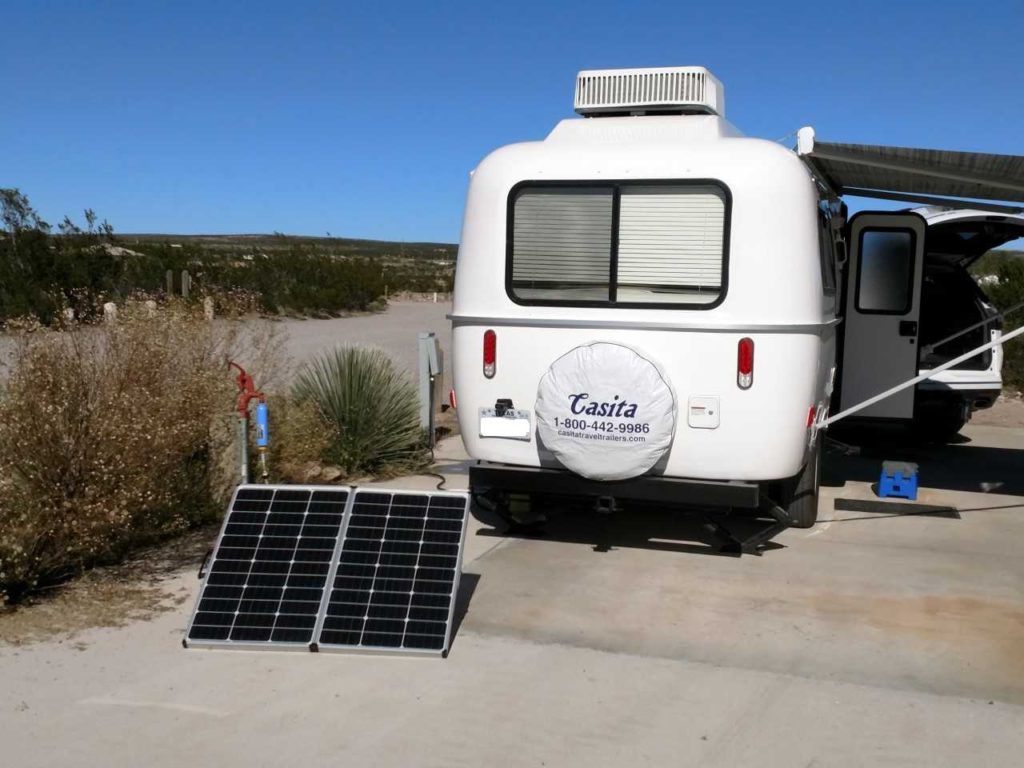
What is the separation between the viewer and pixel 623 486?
22.0 ft

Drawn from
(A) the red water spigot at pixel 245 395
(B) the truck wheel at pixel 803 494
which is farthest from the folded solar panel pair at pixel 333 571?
(B) the truck wheel at pixel 803 494

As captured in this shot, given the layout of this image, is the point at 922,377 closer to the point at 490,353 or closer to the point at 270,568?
the point at 490,353

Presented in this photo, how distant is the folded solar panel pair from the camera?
5270 millimetres

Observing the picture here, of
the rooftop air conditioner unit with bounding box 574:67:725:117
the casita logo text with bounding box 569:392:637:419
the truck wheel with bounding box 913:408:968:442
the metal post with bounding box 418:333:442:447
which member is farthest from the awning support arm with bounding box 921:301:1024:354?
the casita logo text with bounding box 569:392:637:419

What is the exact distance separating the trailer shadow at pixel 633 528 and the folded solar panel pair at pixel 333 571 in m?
1.92

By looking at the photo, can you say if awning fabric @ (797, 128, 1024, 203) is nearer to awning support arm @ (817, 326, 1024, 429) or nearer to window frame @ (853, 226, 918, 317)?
awning support arm @ (817, 326, 1024, 429)

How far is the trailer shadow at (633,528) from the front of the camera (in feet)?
24.1

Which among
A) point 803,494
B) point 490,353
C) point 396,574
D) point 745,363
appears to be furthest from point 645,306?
point 396,574

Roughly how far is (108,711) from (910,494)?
6630mm

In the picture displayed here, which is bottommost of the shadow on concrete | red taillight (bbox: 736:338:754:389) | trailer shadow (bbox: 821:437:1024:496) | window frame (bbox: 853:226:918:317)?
trailer shadow (bbox: 821:437:1024:496)

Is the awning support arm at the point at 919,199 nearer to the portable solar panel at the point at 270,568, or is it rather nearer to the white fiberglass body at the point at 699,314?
the white fiberglass body at the point at 699,314

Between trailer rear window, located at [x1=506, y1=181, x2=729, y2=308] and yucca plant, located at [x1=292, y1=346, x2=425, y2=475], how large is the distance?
9.63 feet

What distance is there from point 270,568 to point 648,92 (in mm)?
A: 3981

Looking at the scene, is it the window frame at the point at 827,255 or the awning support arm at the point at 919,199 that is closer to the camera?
the window frame at the point at 827,255
